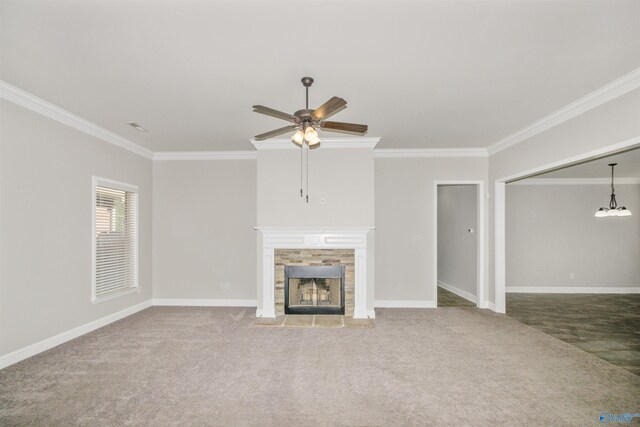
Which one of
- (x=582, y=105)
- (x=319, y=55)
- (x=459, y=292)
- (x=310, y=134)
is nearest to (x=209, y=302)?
(x=310, y=134)

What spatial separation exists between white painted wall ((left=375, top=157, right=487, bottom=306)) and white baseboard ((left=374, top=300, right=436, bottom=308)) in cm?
5

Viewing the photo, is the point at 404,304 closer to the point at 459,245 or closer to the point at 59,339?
the point at 459,245

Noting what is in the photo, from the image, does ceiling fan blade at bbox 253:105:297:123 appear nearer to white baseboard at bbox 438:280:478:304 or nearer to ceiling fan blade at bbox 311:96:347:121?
ceiling fan blade at bbox 311:96:347:121

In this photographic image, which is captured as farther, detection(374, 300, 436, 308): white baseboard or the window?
detection(374, 300, 436, 308): white baseboard

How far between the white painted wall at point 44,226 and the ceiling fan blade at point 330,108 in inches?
122

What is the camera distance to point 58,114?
3.59 meters

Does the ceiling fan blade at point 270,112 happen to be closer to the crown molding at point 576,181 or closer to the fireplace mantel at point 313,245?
the fireplace mantel at point 313,245

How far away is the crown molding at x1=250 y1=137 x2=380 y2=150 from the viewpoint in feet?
15.5

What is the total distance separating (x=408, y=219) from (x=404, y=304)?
58.4 inches

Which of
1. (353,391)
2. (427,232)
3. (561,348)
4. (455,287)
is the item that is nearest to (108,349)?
(353,391)

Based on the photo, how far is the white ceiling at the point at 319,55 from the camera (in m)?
1.95

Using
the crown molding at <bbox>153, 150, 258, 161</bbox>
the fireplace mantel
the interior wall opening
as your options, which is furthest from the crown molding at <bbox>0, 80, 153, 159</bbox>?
the interior wall opening

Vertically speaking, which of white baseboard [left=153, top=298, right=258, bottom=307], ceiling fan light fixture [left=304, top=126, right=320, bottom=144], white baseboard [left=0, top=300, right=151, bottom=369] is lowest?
white baseboard [left=153, top=298, right=258, bottom=307]

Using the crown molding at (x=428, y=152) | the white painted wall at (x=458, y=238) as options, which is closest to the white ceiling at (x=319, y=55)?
the crown molding at (x=428, y=152)
